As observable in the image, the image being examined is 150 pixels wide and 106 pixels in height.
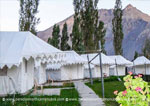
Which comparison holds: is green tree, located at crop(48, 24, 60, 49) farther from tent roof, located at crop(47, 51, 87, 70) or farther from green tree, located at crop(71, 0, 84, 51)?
tent roof, located at crop(47, 51, 87, 70)

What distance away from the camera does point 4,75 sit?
10258 millimetres

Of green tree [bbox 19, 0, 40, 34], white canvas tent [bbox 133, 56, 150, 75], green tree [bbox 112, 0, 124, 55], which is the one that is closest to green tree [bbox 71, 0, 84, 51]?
green tree [bbox 112, 0, 124, 55]

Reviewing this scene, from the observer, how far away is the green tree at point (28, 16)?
2200 centimetres

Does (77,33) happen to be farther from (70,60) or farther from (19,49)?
(19,49)

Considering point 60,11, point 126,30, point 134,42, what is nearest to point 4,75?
point 60,11

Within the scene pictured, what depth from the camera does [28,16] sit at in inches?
881

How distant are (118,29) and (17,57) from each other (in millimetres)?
23618

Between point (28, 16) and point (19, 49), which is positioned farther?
point (28, 16)

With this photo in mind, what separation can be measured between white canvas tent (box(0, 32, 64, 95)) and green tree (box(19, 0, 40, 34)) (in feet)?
35.2

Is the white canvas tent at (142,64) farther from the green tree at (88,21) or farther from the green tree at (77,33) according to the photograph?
the green tree at (77,33)

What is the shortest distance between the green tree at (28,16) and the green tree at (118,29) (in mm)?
12793

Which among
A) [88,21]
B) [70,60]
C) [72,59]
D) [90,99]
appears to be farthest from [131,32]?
[90,99]

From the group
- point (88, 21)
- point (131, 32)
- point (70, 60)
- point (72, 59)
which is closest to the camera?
point (70, 60)

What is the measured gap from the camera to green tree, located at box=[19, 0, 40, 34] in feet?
72.2
